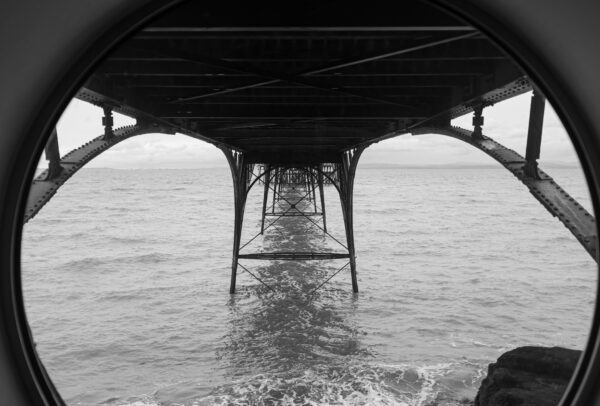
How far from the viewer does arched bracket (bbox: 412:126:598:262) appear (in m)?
4.37

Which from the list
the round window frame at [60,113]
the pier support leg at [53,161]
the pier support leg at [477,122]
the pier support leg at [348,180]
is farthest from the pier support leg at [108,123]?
the pier support leg at [348,180]

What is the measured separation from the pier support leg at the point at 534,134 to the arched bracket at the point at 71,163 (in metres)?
5.06

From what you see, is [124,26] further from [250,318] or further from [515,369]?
[250,318]

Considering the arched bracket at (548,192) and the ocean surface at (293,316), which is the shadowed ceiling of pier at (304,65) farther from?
the ocean surface at (293,316)

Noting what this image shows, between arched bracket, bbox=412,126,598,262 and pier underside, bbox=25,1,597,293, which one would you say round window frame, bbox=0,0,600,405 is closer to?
pier underside, bbox=25,1,597,293

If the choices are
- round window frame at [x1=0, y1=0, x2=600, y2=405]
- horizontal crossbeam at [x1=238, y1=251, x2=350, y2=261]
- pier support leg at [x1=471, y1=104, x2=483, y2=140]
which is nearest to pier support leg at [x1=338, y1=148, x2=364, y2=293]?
horizontal crossbeam at [x1=238, y1=251, x2=350, y2=261]

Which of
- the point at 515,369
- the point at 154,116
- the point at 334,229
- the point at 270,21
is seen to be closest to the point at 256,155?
the point at 154,116

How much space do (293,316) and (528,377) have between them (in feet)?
28.8

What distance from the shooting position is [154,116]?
714cm

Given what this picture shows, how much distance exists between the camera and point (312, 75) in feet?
18.8

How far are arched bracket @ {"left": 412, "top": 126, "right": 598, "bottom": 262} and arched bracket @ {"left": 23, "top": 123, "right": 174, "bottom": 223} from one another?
4.77 metres

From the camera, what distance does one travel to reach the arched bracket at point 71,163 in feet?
15.9

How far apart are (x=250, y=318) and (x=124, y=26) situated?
48.6 feet

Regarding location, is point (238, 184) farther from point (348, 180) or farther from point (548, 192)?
point (548, 192)
